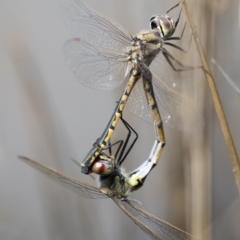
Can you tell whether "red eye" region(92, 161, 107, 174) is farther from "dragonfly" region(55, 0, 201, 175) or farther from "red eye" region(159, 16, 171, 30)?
"red eye" region(159, 16, 171, 30)

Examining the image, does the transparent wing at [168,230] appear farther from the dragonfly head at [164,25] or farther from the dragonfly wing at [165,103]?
the dragonfly head at [164,25]

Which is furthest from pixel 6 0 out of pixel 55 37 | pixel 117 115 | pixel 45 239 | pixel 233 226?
pixel 233 226

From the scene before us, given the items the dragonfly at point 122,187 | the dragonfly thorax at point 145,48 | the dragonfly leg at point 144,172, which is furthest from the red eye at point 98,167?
the dragonfly thorax at point 145,48

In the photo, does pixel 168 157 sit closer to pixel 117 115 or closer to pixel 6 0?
pixel 117 115

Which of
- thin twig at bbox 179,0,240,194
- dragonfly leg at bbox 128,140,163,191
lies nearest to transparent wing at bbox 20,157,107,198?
dragonfly leg at bbox 128,140,163,191

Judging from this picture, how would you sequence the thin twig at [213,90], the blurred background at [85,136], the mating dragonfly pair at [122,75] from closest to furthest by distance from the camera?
the thin twig at [213,90] < the mating dragonfly pair at [122,75] < the blurred background at [85,136]
